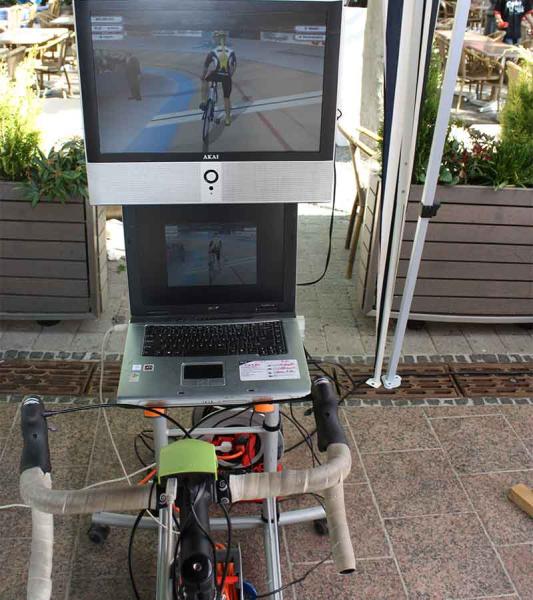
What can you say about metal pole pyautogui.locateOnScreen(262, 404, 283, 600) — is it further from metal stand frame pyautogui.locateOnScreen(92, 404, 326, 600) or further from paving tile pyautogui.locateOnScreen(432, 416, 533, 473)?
paving tile pyautogui.locateOnScreen(432, 416, 533, 473)

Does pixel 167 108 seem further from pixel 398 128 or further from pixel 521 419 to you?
pixel 521 419

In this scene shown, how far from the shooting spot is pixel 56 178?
3115 millimetres

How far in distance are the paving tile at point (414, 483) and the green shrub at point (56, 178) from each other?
1782mm

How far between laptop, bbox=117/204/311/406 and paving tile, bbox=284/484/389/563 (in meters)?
0.82

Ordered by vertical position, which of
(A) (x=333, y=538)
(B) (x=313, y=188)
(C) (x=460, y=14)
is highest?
(C) (x=460, y=14)

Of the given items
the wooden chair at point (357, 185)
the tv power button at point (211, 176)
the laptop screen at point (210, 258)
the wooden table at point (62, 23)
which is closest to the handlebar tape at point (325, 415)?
the laptop screen at point (210, 258)

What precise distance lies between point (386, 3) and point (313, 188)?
0.93 m

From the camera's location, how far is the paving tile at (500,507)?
239cm

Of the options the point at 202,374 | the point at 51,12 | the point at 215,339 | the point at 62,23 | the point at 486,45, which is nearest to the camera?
the point at 202,374

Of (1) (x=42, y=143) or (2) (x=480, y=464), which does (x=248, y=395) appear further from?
(1) (x=42, y=143)

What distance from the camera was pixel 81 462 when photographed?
8.68 ft

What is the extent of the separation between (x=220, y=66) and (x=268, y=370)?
30.9 inches

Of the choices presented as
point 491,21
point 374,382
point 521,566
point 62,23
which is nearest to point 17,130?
point 374,382

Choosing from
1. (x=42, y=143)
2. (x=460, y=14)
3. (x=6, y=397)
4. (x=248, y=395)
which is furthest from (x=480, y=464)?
(x=42, y=143)
